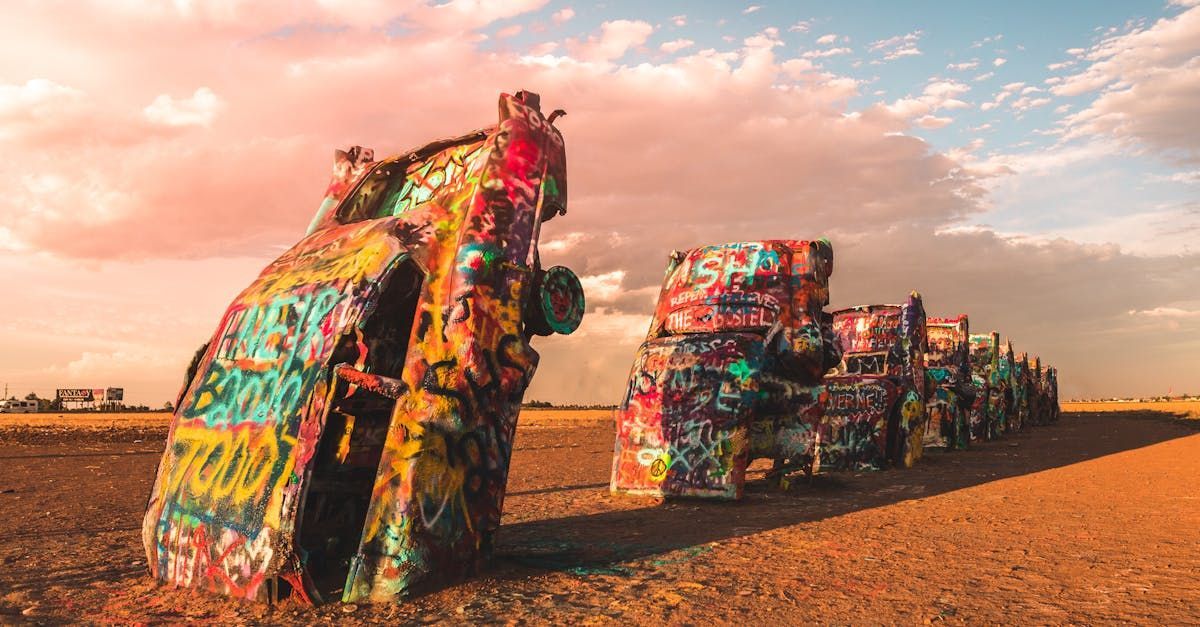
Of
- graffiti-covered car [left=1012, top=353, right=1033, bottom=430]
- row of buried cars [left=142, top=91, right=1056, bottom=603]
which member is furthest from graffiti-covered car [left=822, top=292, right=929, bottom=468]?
graffiti-covered car [left=1012, top=353, right=1033, bottom=430]

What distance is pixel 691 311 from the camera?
11289 mm

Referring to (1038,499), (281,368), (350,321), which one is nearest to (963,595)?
(350,321)

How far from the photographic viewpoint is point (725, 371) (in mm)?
10031

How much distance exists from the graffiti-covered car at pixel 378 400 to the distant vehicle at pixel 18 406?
72.6m

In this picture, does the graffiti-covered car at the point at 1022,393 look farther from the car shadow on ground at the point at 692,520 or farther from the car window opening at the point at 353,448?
the car window opening at the point at 353,448

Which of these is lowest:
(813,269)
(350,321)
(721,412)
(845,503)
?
(845,503)

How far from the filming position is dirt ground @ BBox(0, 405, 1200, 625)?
5.04 metres

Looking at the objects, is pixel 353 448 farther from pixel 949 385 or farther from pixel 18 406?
pixel 18 406

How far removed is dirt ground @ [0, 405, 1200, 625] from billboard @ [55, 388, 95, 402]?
243ft

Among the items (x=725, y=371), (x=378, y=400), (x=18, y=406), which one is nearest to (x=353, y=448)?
(x=378, y=400)

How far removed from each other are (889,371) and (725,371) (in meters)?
8.26

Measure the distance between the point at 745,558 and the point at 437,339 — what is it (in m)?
3.07

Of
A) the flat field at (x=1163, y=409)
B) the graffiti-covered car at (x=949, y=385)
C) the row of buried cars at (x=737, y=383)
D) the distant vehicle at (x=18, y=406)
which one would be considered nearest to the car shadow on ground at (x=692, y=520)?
the row of buried cars at (x=737, y=383)

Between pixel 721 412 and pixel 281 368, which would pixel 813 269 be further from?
pixel 281 368
